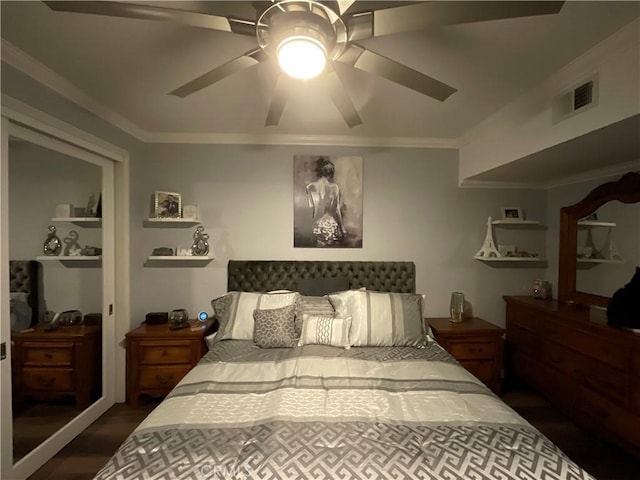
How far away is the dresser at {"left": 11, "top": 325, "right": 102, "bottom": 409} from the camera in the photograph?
2.17 meters

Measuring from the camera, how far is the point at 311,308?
283 cm

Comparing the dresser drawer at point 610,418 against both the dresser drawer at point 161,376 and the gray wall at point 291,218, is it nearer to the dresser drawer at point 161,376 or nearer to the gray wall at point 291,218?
the gray wall at point 291,218

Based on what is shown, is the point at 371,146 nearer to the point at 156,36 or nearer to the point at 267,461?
the point at 156,36

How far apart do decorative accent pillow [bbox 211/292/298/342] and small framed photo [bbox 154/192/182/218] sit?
1012 mm

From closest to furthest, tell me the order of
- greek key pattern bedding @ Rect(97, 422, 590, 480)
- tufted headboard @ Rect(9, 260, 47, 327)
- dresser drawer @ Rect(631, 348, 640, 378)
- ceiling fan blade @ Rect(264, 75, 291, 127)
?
greek key pattern bedding @ Rect(97, 422, 590, 480) < ceiling fan blade @ Rect(264, 75, 291, 127) < tufted headboard @ Rect(9, 260, 47, 327) < dresser drawer @ Rect(631, 348, 640, 378)

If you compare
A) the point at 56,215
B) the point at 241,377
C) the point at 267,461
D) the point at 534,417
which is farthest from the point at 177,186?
the point at 534,417

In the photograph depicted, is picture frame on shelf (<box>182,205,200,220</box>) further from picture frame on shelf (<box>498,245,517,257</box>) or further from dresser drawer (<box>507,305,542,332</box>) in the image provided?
dresser drawer (<box>507,305,542,332</box>)

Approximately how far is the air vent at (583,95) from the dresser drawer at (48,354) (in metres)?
3.72

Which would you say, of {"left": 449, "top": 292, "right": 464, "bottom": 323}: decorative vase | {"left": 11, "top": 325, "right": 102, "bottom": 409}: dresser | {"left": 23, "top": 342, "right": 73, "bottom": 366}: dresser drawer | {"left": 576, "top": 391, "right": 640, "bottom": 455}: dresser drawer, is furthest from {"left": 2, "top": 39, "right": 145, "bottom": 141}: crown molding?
{"left": 576, "top": 391, "right": 640, "bottom": 455}: dresser drawer

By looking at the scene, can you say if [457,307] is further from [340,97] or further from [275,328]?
[340,97]

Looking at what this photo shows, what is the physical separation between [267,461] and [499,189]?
3385 mm

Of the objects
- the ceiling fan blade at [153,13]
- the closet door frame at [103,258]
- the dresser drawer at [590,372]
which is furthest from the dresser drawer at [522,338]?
the closet door frame at [103,258]

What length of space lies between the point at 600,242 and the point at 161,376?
4.05 m

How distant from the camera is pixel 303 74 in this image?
1.43 m
